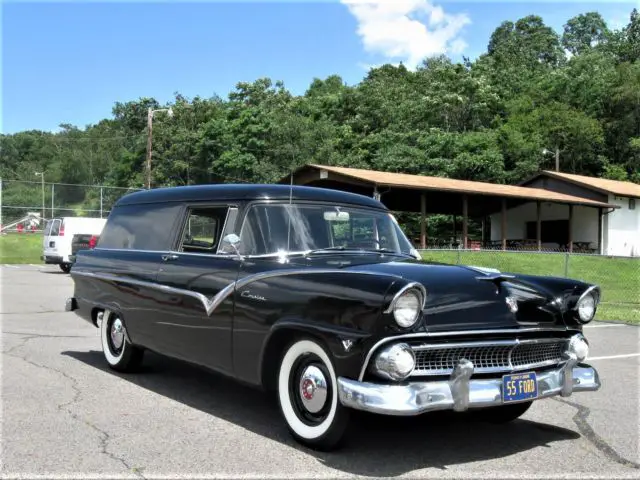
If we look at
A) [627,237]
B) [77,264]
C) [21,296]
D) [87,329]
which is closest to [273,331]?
[77,264]

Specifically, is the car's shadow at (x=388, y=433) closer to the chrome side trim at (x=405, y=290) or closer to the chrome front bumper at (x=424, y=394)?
the chrome front bumper at (x=424, y=394)

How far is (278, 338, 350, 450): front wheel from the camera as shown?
3988 millimetres

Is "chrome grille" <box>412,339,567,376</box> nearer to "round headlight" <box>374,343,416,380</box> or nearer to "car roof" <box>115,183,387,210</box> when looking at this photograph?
"round headlight" <box>374,343,416,380</box>

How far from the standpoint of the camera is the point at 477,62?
68000mm

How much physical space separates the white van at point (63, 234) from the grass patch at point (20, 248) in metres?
7.61

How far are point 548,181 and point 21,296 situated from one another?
34453mm

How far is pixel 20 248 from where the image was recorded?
31.7 m

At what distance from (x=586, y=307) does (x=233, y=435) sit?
279cm

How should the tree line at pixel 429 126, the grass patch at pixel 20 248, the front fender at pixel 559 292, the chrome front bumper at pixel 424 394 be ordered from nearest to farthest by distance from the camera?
the chrome front bumper at pixel 424 394 < the front fender at pixel 559 292 < the grass patch at pixel 20 248 < the tree line at pixel 429 126

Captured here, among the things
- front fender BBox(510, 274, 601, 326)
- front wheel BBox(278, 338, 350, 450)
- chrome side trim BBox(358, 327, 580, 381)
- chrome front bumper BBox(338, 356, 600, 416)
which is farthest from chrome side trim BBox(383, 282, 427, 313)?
front fender BBox(510, 274, 601, 326)

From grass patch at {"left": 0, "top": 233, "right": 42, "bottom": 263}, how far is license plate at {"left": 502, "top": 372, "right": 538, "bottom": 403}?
28.7 m

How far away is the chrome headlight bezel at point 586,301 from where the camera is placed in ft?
15.2

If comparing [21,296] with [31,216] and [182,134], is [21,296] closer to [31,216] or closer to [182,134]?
[31,216]

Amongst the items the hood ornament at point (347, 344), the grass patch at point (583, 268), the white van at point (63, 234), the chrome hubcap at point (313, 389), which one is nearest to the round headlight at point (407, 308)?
the hood ornament at point (347, 344)
